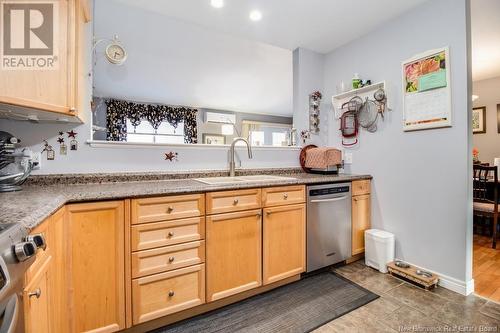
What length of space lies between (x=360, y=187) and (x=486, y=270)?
1.29 meters

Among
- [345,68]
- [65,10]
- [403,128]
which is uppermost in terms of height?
[345,68]

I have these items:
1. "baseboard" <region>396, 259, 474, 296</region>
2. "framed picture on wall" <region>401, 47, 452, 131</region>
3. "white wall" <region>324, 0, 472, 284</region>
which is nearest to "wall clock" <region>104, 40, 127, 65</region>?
"white wall" <region>324, 0, 472, 284</region>

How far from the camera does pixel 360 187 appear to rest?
2.38 meters

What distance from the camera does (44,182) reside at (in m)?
1.60

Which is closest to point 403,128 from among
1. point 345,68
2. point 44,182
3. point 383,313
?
point 345,68

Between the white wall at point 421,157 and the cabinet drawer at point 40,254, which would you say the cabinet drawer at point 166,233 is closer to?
the cabinet drawer at point 40,254

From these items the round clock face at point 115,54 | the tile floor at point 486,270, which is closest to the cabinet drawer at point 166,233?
the round clock face at point 115,54

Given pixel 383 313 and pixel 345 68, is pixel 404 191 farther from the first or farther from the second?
pixel 345 68

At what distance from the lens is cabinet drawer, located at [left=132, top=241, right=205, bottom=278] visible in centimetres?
137

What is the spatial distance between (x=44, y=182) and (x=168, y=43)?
2.02 metres

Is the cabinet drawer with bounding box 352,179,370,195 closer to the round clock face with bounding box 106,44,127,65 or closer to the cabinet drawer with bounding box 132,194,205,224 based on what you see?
the cabinet drawer with bounding box 132,194,205,224

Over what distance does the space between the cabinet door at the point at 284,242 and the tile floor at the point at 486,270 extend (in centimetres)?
139

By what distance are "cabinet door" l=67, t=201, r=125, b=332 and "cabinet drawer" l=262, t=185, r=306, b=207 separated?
97cm

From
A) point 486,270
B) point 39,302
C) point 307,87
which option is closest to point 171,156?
point 39,302
